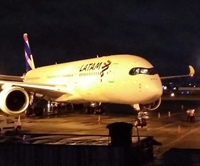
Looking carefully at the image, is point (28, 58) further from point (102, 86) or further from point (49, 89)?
point (102, 86)

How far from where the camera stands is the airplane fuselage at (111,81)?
2469 cm

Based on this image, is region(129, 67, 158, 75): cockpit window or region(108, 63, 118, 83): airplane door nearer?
region(129, 67, 158, 75): cockpit window

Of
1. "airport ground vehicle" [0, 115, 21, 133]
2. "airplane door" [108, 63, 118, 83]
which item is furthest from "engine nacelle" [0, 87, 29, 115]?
"airplane door" [108, 63, 118, 83]

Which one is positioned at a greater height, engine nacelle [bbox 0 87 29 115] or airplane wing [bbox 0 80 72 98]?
airplane wing [bbox 0 80 72 98]

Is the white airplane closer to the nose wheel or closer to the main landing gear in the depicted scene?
the nose wheel

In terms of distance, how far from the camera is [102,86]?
2750cm

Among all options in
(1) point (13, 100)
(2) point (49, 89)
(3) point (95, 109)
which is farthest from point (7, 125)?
(3) point (95, 109)

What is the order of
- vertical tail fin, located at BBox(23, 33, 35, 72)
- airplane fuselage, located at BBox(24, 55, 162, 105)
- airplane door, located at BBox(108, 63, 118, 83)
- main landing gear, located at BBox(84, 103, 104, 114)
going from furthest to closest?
vertical tail fin, located at BBox(23, 33, 35, 72) → main landing gear, located at BBox(84, 103, 104, 114) → airplane door, located at BBox(108, 63, 118, 83) → airplane fuselage, located at BBox(24, 55, 162, 105)

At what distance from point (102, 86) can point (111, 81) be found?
43.4 inches

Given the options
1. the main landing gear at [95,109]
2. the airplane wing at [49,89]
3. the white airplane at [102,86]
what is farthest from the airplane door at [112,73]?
the main landing gear at [95,109]

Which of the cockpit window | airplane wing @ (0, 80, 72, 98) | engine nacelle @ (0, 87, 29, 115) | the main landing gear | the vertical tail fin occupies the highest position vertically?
the vertical tail fin

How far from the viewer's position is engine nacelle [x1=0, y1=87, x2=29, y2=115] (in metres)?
26.3

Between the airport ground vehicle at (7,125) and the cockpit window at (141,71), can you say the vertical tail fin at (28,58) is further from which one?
the cockpit window at (141,71)

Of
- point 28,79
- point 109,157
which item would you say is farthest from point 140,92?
point 28,79
